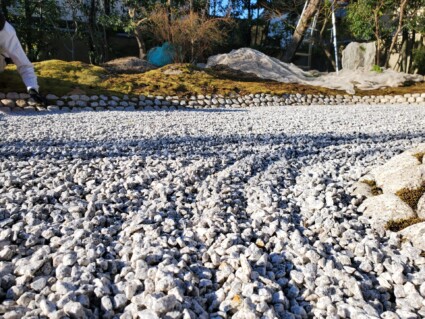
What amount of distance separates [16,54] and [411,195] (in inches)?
231

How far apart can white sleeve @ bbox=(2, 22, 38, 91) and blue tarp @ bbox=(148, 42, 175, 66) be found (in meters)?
4.78

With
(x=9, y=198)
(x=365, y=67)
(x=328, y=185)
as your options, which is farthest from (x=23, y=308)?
(x=365, y=67)

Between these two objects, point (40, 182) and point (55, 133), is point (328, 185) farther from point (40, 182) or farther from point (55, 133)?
point (55, 133)

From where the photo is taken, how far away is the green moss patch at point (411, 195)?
1.68 m

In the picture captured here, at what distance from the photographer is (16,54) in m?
5.44

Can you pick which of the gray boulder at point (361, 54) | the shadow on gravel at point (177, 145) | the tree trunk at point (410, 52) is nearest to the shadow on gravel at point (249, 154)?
the shadow on gravel at point (177, 145)

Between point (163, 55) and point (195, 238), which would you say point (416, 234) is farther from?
point (163, 55)

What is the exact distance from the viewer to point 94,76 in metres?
7.33

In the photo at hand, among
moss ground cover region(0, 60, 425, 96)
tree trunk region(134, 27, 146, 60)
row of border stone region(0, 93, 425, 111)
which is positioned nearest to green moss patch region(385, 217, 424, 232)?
row of border stone region(0, 93, 425, 111)

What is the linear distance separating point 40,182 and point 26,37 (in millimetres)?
10765

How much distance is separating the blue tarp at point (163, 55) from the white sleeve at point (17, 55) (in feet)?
15.7

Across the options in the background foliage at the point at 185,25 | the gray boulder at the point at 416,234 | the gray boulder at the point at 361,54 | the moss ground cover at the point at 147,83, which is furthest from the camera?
the gray boulder at the point at 361,54

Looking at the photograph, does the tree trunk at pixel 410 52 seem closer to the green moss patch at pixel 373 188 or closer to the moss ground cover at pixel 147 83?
the moss ground cover at pixel 147 83

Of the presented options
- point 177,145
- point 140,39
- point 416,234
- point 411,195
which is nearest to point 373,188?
point 411,195
